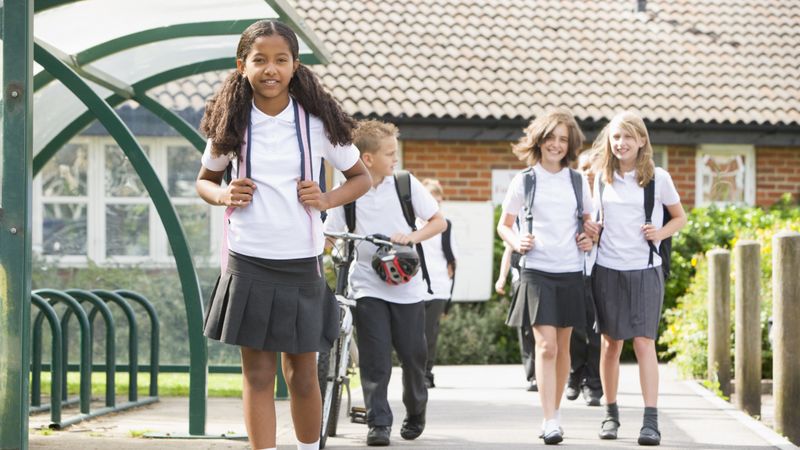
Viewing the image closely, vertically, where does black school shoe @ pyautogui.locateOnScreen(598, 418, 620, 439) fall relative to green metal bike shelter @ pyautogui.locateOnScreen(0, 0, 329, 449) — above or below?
below

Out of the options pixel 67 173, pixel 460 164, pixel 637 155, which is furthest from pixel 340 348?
pixel 460 164

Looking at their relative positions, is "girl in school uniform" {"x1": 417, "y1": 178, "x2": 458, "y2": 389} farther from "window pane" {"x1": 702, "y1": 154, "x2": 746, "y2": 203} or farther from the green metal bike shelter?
"window pane" {"x1": 702, "y1": 154, "x2": 746, "y2": 203}


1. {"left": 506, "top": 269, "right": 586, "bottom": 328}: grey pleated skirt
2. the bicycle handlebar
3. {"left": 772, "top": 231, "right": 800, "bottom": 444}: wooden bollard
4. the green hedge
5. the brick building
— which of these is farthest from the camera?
the brick building

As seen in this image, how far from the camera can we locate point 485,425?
858 cm

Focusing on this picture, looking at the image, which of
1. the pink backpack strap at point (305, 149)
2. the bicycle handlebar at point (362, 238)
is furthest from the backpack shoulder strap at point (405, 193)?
the pink backpack strap at point (305, 149)

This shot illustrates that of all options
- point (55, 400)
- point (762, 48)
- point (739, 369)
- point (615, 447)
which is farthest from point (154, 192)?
point (762, 48)

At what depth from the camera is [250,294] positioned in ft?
16.8

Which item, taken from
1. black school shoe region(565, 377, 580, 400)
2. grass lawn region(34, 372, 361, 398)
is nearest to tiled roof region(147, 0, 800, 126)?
grass lawn region(34, 372, 361, 398)

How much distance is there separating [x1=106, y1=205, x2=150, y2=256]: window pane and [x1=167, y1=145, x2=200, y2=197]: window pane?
89 cm

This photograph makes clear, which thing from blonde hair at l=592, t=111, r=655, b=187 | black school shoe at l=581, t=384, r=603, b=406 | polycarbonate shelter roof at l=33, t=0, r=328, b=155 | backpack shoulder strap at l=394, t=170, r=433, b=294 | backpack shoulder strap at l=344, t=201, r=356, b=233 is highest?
polycarbonate shelter roof at l=33, t=0, r=328, b=155

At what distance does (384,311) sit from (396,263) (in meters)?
0.34

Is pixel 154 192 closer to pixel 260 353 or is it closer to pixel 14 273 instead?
pixel 14 273

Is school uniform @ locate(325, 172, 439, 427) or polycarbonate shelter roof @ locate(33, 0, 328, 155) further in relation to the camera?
polycarbonate shelter roof @ locate(33, 0, 328, 155)

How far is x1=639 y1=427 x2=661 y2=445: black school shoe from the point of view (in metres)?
7.42
